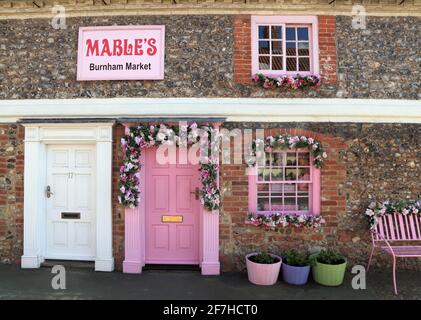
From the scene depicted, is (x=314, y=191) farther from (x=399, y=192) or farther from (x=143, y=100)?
(x=143, y=100)

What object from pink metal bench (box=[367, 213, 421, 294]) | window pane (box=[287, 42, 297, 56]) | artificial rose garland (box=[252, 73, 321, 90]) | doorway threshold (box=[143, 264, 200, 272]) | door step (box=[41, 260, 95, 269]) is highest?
window pane (box=[287, 42, 297, 56])

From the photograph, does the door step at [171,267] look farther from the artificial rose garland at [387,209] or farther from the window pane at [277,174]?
the artificial rose garland at [387,209]

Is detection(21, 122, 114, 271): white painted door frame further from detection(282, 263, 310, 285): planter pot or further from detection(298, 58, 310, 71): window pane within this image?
detection(298, 58, 310, 71): window pane

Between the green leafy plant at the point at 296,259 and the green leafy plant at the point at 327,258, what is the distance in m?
0.11

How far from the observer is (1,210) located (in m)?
6.00

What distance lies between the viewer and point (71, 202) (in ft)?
19.7

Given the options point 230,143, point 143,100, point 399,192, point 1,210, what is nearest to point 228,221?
point 230,143

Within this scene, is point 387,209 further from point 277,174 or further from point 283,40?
point 283,40

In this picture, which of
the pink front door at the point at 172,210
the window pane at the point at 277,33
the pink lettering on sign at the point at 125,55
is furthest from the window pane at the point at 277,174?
the pink lettering on sign at the point at 125,55

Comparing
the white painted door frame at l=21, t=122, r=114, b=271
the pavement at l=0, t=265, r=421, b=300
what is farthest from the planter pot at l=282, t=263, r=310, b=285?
the white painted door frame at l=21, t=122, r=114, b=271

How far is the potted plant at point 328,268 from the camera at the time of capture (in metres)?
5.17

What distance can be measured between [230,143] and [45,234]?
3702 mm

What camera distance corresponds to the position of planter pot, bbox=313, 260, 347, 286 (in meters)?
5.16

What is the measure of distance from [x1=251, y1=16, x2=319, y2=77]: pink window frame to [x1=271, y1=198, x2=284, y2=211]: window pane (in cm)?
221
